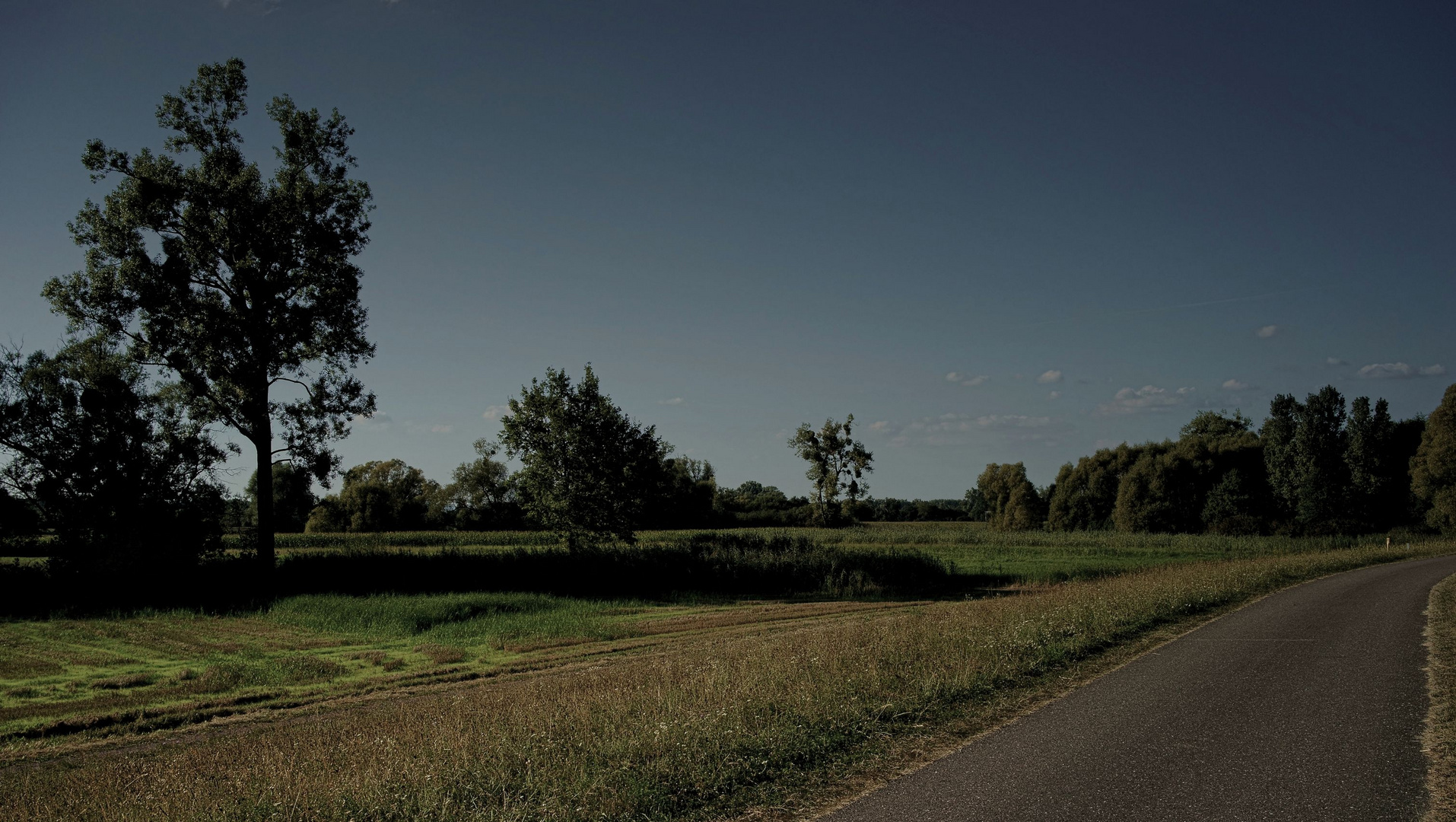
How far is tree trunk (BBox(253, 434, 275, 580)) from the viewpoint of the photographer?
3141 centimetres

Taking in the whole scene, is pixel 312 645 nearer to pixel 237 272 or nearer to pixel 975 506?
pixel 237 272

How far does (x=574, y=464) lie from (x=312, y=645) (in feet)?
70.0

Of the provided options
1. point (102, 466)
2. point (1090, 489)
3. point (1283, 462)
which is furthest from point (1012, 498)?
point (102, 466)

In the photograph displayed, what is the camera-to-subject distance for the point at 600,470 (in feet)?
132

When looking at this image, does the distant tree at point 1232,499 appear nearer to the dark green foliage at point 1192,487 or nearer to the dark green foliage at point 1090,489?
the dark green foliage at point 1192,487

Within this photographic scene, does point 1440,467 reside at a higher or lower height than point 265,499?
lower

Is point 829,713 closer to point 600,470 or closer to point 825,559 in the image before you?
point 825,559

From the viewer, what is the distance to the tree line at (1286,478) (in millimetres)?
62688

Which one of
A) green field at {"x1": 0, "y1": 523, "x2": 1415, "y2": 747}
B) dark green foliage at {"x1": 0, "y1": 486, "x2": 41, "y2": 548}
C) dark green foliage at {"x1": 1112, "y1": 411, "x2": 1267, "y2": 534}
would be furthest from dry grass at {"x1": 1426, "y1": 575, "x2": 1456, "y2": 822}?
dark green foliage at {"x1": 1112, "y1": 411, "x2": 1267, "y2": 534}

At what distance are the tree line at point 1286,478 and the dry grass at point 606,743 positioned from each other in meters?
65.5

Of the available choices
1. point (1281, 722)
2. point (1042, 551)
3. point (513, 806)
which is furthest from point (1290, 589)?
point (1042, 551)

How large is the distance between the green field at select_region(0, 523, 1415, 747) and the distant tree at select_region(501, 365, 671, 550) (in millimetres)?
9184

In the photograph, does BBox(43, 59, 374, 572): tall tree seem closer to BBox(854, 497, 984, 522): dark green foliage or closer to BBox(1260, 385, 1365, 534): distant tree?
BBox(1260, 385, 1365, 534): distant tree

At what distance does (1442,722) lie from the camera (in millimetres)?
8234
